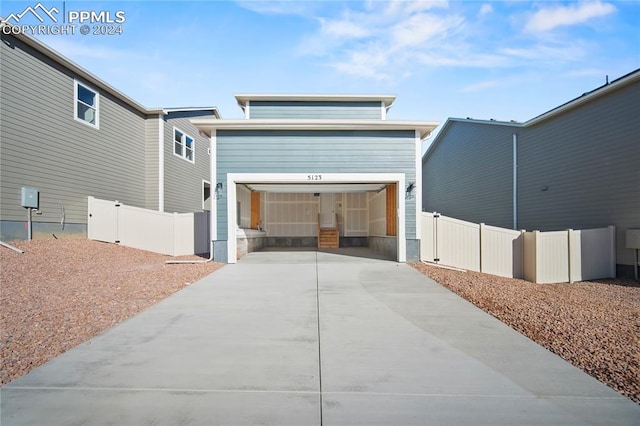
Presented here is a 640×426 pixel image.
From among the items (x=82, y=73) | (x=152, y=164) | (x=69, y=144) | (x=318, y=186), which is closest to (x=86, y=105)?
(x=82, y=73)

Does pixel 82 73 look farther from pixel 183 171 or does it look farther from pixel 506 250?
pixel 506 250

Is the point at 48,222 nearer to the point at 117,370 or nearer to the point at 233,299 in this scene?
the point at 233,299

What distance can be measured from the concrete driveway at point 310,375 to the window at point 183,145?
44.4 ft

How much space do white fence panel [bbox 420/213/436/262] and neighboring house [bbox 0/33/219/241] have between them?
1121cm

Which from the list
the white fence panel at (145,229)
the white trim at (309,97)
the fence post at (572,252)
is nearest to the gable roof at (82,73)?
the white trim at (309,97)

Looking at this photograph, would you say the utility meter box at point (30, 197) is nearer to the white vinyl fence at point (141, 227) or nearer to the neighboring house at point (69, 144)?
the neighboring house at point (69, 144)

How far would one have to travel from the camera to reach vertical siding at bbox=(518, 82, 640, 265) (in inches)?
404

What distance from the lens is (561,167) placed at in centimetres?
1259

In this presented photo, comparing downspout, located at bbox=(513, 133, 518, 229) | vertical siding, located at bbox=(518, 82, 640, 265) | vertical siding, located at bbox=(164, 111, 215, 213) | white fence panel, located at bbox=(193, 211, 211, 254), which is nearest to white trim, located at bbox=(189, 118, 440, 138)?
white fence panel, located at bbox=(193, 211, 211, 254)

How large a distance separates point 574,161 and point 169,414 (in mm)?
13783

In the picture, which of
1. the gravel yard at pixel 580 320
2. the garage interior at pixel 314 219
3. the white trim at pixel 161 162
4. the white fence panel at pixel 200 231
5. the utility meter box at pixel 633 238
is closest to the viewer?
the gravel yard at pixel 580 320

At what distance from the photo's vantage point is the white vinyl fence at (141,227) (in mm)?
12461

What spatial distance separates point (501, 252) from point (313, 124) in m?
6.72

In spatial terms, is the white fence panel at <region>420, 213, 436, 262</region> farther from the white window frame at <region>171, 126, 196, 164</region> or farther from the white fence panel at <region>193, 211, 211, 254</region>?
Result: the white window frame at <region>171, 126, 196, 164</region>
